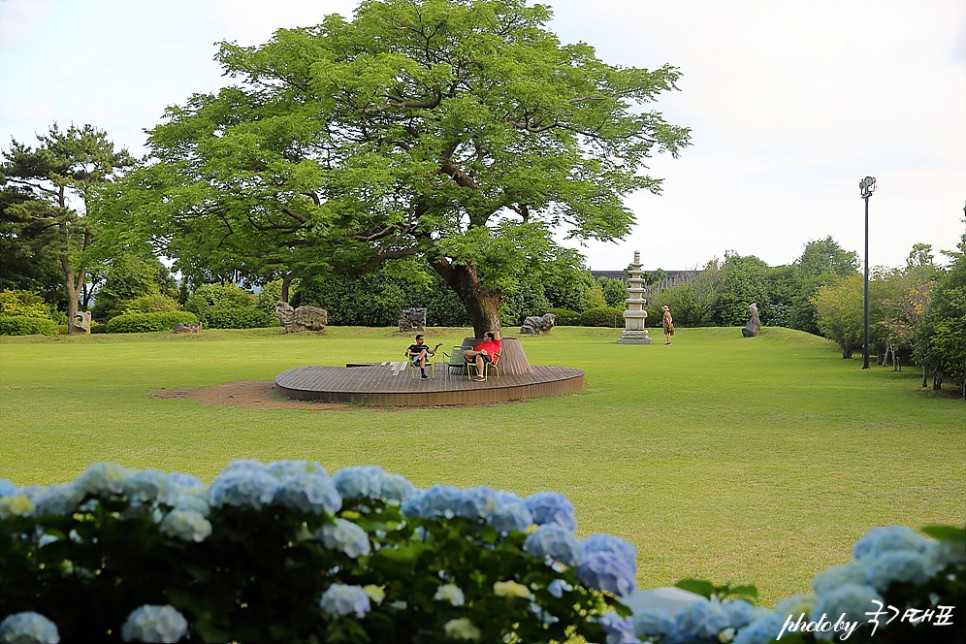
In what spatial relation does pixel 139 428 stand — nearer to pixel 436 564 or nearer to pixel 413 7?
pixel 413 7

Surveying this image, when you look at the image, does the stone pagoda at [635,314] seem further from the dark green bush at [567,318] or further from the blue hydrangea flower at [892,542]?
the blue hydrangea flower at [892,542]

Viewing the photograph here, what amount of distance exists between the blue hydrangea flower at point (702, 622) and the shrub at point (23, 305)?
A: 44.9 metres

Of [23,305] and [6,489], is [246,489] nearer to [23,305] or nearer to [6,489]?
[6,489]

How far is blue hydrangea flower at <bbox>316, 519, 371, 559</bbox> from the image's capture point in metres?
1.88

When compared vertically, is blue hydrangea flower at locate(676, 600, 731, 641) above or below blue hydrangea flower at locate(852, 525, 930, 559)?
below

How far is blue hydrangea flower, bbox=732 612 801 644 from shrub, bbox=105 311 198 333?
144ft

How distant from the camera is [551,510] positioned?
213 centimetres

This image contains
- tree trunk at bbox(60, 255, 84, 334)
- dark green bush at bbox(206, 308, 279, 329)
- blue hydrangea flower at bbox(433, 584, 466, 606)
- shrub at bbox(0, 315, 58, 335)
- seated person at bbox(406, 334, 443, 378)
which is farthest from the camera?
dark green bush at bbox(206, 308, 279, 329)

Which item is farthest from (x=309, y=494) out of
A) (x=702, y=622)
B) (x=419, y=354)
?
(x=419, y=354)

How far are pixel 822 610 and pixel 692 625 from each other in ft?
1.19

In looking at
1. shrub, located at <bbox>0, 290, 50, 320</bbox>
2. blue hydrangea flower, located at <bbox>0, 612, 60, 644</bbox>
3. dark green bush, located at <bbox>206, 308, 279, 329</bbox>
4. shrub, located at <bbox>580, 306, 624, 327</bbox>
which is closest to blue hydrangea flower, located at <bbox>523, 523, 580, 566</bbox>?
blue hydrangea flower, located at <bbox>0, 612, 60, 644</bbox>

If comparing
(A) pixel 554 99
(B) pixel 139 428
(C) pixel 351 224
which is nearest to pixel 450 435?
(B) pixel 139 428

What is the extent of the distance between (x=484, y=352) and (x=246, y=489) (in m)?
14.1

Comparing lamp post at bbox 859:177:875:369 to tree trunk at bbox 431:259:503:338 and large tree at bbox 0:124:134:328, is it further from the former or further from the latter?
large tree at bbox 0:124:134:328
